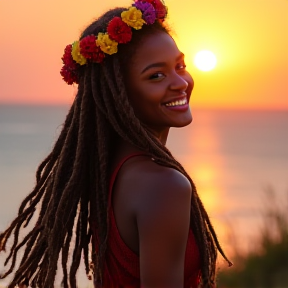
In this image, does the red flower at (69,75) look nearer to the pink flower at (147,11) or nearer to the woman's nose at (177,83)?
the pink flower at (147,11)

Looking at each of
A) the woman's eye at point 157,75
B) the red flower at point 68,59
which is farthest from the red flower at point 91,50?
the woman's eye at point 157,75

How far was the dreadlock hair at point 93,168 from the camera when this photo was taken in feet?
11.8

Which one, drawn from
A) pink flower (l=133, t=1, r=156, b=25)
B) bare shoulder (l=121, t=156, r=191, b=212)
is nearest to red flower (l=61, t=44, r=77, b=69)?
pink flower (l=133, t=1, r=156, b=25)

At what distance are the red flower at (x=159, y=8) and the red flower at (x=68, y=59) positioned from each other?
1.39 feet

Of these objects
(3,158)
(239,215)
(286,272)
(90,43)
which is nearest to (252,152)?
(3,158)

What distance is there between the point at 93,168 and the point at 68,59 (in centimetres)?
56

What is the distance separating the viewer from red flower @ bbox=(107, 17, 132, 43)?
3.65m

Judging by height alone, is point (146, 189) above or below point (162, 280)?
above

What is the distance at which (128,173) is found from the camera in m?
3.45

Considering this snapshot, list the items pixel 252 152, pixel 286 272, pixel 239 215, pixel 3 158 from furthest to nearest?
pixel 252 152 → pixel 3 158 → pixel 239 215 → pixel 286 272

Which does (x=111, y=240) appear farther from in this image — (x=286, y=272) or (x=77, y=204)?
(x=286, y=272)

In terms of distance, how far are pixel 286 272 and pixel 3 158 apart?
56.4 feet

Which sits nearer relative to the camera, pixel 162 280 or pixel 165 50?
pixel 162 280

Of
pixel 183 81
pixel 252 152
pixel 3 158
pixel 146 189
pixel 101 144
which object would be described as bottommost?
pixel 146 189
